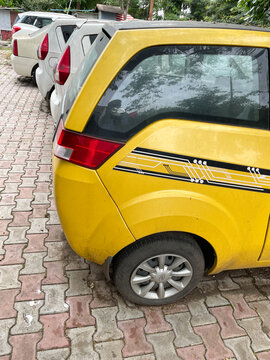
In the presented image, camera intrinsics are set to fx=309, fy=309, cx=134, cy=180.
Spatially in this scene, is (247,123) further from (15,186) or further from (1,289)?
(15,186)

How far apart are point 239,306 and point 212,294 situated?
0.21m

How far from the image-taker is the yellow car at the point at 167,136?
1756 millimetres

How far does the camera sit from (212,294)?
247 cm

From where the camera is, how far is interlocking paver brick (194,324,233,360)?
2.02 metres

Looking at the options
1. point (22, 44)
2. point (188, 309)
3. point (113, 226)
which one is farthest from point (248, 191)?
point (22, 44)

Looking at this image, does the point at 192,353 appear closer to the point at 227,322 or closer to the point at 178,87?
the point at 227,322

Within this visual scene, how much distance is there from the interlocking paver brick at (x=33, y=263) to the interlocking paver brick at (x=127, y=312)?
720 millimetres

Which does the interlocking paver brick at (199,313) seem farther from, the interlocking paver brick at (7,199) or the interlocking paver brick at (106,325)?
the interlocking paver brick at (7,199)

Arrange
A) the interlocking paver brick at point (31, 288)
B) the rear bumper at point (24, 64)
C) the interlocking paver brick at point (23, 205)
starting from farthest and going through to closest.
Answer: the rear bumper at point (24, 64) → the interlocking paver brick at point (23, 205) → the interlocking paver brick at point (31, 288)

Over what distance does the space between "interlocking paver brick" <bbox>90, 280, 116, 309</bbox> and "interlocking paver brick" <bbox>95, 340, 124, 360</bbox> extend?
1.00 ft

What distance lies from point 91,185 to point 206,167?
683 mm

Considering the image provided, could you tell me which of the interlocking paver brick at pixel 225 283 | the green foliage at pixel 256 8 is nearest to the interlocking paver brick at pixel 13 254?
the interlocking paver brick at pixel 225 283

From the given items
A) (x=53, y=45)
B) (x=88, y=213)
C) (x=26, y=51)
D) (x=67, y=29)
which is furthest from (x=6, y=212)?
(x=26, y=51)

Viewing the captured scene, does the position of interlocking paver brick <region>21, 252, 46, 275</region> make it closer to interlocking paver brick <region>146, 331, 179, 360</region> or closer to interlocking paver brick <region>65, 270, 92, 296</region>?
interlocking paver brick <region>65, 270, 92, 296</region>
